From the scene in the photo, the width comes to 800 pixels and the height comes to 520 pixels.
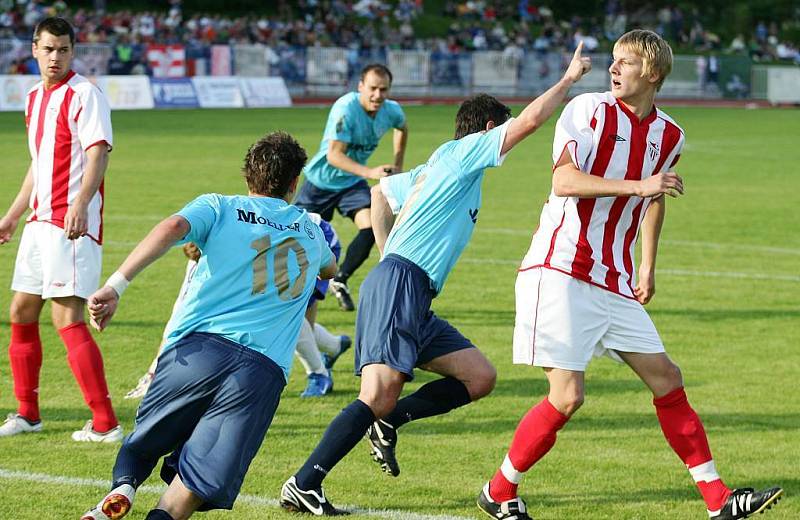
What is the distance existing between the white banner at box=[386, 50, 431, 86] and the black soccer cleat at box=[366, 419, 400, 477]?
4039cm

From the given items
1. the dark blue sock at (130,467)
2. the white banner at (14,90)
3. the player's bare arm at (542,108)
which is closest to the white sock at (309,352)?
the player's bare arm at (542,108)

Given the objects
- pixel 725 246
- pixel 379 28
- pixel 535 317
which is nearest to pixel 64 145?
pixel 535 317

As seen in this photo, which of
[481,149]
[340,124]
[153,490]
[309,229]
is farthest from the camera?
[340,124]

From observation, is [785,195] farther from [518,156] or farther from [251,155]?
[251,155]

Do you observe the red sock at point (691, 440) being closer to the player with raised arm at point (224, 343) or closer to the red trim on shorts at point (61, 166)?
the player with raised arm at point (224, 343)

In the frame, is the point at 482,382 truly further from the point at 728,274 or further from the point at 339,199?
the point at 728,274

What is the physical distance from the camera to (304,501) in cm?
554

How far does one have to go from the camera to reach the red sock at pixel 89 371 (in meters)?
6.70

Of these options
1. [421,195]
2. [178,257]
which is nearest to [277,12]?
[178,257]

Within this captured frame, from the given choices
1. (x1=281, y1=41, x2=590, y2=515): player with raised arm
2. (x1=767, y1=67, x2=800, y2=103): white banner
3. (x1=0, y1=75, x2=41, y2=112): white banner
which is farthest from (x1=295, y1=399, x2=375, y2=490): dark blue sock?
(x1=767, y1=67, x2=800, y2=103): white banner

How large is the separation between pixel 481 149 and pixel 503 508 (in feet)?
5.12

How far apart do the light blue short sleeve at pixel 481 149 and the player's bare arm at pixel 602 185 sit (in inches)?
14.2

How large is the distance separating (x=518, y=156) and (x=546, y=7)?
146 ft

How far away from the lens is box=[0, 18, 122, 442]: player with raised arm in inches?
260
